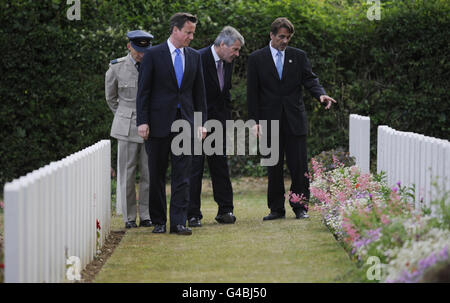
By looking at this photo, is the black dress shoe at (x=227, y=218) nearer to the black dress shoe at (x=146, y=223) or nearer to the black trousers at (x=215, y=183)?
the black trousers at (x=215, y=183)

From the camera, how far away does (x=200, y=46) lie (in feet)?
36.8

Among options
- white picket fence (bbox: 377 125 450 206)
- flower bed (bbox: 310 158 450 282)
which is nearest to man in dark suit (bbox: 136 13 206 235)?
flower bed (bbox: 310 158 450 282)

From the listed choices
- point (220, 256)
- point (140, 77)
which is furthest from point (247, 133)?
point (220, 256)

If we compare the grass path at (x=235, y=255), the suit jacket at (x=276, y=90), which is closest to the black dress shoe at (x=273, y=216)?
the grass path at (x=235, y=255)

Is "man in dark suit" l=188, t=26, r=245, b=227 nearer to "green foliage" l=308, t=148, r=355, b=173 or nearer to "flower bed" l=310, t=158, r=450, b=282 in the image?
"flower bed" l=310, t=158, r=450, b=282

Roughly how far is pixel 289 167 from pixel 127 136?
1.79 metres

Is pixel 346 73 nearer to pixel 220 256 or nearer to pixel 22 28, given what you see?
pixel 22 28

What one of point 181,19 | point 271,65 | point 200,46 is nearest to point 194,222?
point 271,65

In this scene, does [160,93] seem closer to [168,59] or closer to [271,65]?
[168,59]

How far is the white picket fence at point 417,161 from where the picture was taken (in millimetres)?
5961

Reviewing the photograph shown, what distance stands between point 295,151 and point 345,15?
12.9ft

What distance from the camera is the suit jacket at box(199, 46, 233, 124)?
7.98 meters

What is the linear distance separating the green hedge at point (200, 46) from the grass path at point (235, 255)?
129 inches

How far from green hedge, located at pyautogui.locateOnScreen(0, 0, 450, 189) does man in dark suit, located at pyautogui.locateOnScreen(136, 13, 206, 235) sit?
386 centimetres
